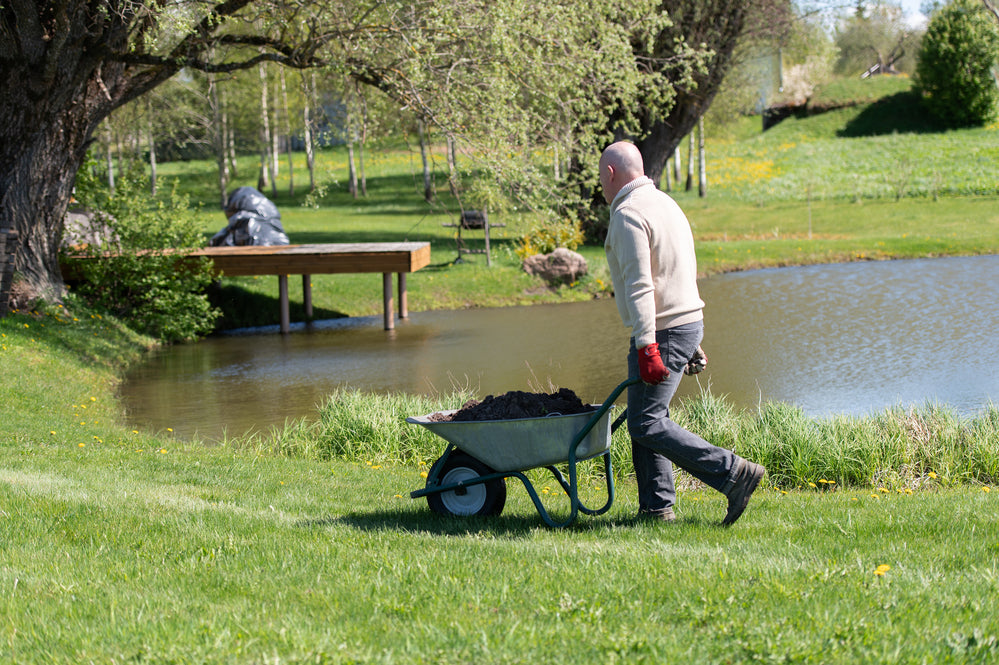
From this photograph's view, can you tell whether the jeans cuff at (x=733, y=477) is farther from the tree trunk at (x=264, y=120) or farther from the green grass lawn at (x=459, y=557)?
the tree trunk at (x=264, y=120)

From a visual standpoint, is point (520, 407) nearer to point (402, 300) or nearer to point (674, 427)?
point (674, 427)

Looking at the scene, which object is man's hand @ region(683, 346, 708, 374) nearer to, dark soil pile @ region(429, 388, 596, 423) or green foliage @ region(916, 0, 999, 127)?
dark soil pile @ region(429, 388, 596, 423)

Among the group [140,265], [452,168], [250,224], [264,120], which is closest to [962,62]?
[264,120]

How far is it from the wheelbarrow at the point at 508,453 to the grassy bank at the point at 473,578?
0.21 metres

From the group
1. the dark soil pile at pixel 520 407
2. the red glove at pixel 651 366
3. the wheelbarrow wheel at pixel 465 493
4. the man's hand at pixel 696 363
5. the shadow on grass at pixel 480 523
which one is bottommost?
the shadow on grass at pixel 480 523

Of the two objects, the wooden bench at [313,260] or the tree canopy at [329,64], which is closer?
the tree canopy at [329,64]

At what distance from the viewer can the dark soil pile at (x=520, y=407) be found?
5109 millimetres

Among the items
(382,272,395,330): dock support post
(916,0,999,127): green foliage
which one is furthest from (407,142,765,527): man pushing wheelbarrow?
(916,0,999,127): green foliage

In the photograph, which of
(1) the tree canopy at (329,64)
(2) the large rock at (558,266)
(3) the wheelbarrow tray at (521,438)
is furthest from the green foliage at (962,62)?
(3) the wheelbarrow tray at (521,438)

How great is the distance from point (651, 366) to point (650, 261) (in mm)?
564

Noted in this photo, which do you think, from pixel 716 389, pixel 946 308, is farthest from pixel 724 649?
pixel 946 308

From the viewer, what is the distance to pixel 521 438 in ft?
16.3

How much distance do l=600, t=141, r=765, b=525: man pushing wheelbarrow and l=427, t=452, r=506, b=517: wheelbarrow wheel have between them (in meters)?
0.96

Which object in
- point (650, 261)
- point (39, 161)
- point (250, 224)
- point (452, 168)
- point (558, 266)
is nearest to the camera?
point (650, 261)
